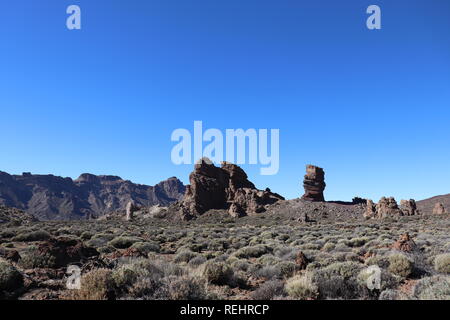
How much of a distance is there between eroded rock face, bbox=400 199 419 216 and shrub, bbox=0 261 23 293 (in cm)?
6506

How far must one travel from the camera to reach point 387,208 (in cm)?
5869

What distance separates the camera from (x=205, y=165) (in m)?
85.3

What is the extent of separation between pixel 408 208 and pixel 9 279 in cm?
6977

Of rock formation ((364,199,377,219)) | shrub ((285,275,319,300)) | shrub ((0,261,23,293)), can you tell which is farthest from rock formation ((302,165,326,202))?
shrub ((0,261,23,293))

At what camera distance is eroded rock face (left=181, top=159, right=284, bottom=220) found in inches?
2974

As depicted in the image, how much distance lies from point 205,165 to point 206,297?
78.5m

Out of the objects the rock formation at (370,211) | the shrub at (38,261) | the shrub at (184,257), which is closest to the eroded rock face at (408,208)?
the rock formation at (370,211)

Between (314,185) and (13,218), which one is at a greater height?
(314,185)

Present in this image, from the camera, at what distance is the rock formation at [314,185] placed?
79.2 meters

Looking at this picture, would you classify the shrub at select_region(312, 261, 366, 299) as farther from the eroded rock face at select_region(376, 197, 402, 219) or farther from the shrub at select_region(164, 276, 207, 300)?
the eroded rock face at select_region(376, 197, 402, 219)

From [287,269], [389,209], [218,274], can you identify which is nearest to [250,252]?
[287,269]

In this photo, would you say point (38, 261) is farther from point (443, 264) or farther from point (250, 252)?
point (443, 264)

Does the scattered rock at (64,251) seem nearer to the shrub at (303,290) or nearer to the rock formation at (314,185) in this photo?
the shrub at (303,290)
